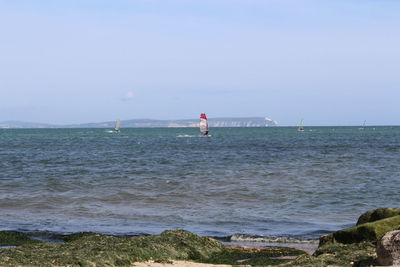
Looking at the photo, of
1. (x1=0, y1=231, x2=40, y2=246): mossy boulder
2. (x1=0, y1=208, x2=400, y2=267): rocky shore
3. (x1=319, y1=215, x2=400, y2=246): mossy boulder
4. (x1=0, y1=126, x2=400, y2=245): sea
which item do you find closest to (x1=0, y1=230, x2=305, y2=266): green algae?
(x1=0, y1=208, x2=400, y2=267): rocky shore

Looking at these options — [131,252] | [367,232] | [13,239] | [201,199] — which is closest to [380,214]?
[367,232]

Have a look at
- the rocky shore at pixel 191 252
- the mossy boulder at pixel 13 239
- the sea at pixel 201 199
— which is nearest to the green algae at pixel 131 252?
the rocky shore at pixel 191 252

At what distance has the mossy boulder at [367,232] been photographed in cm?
1200

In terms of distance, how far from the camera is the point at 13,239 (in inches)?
600

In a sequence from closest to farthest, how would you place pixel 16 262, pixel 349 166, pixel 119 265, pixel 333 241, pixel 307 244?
Answer: 1. pixel 16 262
2. pixel 119 265
3. pixel 333 241
4. pixel 307 244
5. pixel 349 166

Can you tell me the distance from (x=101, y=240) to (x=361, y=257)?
5.03m

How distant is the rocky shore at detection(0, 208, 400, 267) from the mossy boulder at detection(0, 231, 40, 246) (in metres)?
2.29

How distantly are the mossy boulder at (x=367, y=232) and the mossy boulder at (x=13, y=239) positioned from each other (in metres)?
6.91

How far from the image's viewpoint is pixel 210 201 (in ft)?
78.1

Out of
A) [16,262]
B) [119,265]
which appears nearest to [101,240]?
[119,265]

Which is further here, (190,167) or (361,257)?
(190,167)

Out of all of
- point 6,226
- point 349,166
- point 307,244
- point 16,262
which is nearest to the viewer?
point 16,262

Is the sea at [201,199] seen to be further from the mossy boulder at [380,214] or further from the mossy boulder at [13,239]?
the mossy boulder at [380,214]

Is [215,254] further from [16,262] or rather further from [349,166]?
[349,166]
